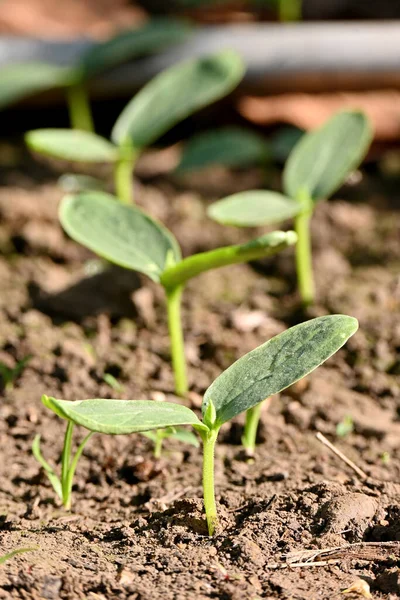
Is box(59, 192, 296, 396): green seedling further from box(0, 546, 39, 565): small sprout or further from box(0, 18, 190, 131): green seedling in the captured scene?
box(0, 18, 190, 131): green seedling

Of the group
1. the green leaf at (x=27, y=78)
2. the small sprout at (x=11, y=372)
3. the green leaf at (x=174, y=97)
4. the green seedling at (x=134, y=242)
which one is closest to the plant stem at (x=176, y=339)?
the green seedling at (x=134, y=242)

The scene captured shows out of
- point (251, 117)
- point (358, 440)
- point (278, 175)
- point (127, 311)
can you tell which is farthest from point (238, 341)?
point (251, 117)

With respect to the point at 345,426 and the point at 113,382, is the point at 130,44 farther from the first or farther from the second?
the point at 345,426

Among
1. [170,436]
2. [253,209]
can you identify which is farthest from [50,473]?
[253,209]

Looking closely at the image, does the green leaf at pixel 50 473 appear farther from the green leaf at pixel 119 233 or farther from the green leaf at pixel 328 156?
the green leaf at pixel 328 156

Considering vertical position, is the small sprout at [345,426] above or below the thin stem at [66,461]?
below

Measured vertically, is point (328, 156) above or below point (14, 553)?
above

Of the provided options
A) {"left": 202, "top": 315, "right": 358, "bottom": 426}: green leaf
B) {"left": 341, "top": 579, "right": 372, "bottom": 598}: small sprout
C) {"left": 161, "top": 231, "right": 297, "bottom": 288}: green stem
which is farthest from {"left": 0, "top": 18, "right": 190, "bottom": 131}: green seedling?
{"left": 341, "top": 579, "right": 372, "bottom": 598}: small sprout
